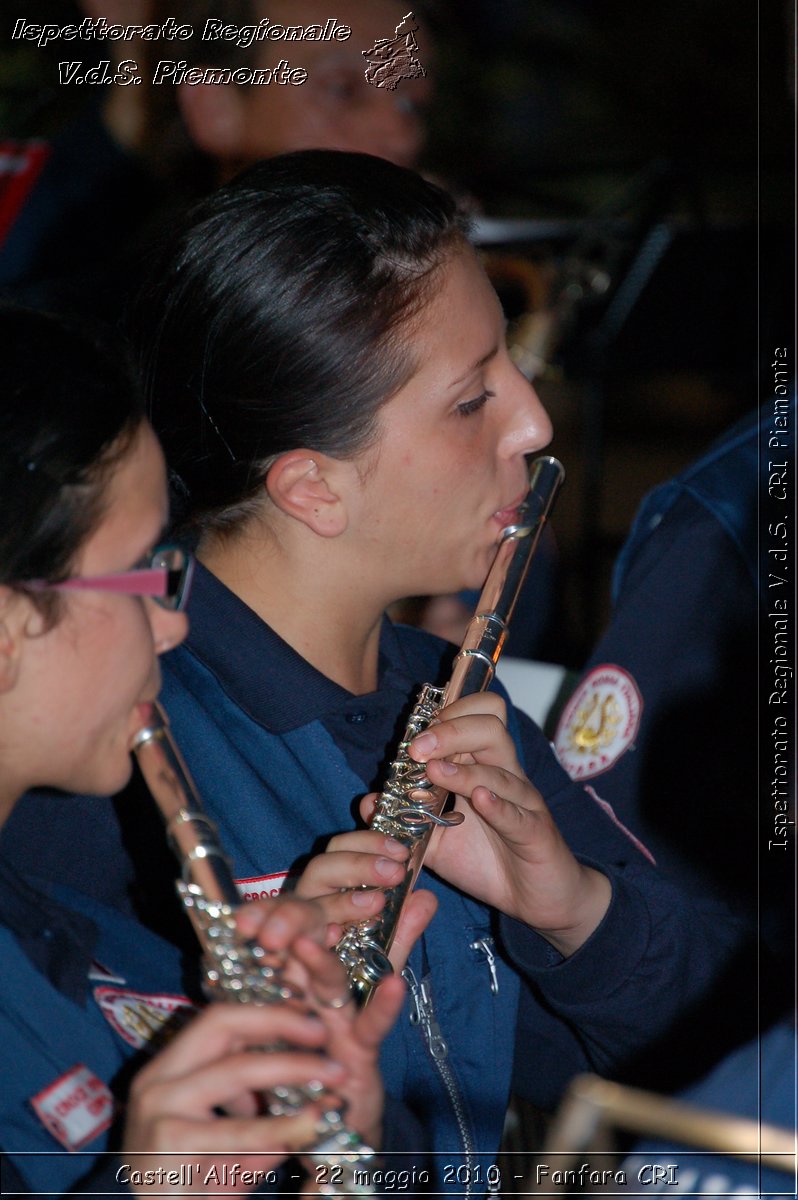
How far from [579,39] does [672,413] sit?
170 cm

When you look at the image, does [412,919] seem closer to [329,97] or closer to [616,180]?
[329,97]

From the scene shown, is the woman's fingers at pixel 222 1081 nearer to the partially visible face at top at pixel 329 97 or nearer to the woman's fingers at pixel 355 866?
the woman's fingers at pixel 355 866

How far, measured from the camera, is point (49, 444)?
0.88m

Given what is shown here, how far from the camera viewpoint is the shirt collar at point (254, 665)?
1173 millimetres

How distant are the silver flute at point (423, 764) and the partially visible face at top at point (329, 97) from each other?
3.78ft

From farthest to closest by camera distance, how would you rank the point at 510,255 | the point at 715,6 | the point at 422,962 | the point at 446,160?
the point at 715,6
the point at 446,160
the point at 510,255
the point at 422,962

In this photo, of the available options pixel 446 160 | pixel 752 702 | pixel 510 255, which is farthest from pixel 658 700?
pixel 446 160

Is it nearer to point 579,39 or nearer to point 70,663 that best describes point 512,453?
point 70,663

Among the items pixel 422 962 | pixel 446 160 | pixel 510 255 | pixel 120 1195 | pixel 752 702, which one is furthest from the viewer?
pixel 446 160

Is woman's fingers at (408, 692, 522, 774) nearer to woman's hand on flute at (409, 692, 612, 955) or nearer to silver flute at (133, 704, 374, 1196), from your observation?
woman's hand on flute at (409, 692, 612, 955)

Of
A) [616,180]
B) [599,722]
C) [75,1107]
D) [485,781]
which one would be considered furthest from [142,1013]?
[616,180]

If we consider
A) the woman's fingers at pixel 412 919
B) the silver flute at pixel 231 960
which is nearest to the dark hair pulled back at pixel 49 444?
the silver flute at pixel 231 960

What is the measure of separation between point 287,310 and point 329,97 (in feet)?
4.05

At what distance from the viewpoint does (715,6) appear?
5598 millimetres
